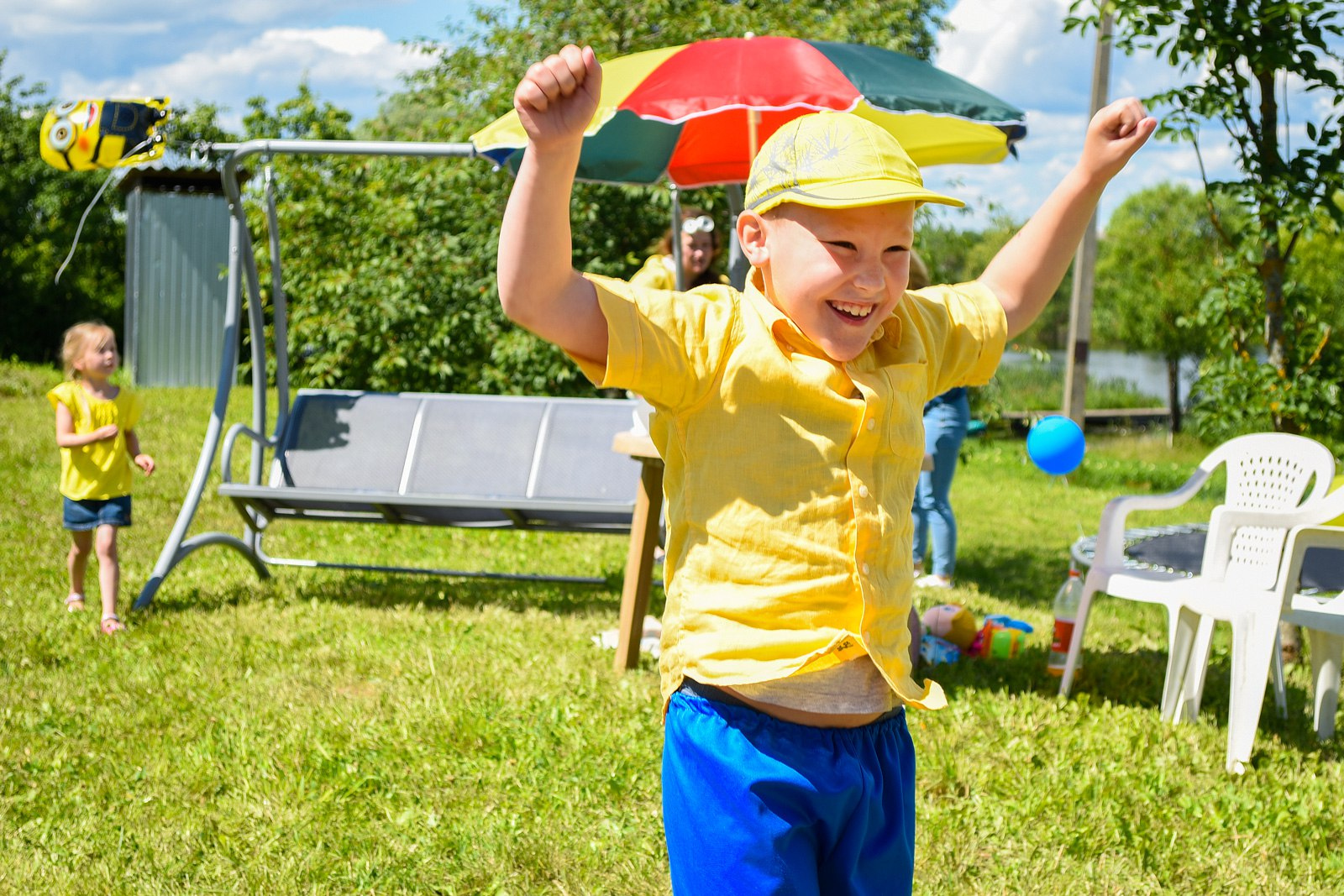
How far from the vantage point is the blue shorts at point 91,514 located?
525cm

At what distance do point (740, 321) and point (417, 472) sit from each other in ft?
15.7

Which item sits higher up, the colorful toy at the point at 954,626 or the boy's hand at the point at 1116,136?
the boy's hand at the point at 1116,136

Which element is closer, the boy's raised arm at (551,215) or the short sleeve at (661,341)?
the boy's raised arm at (551,215)

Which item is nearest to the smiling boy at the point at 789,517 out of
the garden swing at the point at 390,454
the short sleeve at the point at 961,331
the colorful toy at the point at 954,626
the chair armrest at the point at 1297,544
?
the short sleeve at the point at 961,331

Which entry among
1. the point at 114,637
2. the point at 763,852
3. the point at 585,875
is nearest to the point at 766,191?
the point at 763,852

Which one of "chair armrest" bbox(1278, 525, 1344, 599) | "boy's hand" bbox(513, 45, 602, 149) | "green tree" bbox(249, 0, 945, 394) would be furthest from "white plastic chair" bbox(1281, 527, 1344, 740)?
"green tree" bbox(249, 0, 945, 394)

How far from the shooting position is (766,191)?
1.57 meters

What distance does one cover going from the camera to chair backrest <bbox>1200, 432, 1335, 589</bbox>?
13.6 ft

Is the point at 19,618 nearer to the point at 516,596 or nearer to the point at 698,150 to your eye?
the point at 516,596

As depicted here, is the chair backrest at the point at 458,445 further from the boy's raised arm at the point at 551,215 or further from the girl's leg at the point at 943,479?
the boy's raised arm at the point at 551,215

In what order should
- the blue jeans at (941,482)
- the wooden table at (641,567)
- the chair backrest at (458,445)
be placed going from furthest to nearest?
1. the blue jeans at (941,482)
2. the chair backrest at (458,445)
3. the wooden table at (641,567)

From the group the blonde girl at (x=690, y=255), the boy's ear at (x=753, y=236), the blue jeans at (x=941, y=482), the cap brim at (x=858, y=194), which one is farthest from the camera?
the blue jeans at (x=941, y=482)

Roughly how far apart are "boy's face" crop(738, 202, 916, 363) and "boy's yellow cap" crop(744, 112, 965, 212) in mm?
30

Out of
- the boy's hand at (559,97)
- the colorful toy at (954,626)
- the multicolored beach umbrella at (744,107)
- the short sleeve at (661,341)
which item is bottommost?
the colorful toy at (954,626)
